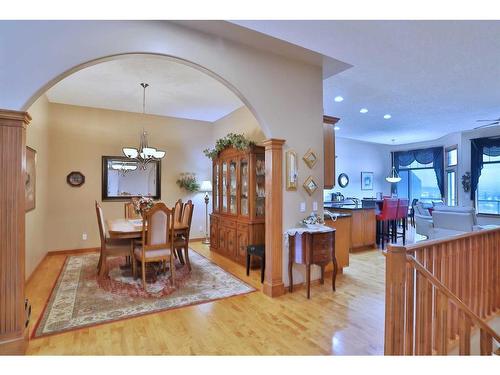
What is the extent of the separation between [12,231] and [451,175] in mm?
10571

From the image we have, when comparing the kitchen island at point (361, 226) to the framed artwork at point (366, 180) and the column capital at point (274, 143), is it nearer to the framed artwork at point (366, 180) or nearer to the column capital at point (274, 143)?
the column capital at point (274, 143)

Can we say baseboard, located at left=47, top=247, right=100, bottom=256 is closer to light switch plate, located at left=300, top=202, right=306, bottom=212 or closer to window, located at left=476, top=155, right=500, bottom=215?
light switch plate, located at left=300, top=202, right=306, bottom=212

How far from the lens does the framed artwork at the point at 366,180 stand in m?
9.90

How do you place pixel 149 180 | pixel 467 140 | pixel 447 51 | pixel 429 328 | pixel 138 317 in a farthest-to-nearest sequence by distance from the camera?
1. pixel 467 140
2. pixel 149 180
3. pixel 447 51
4. pixel 138 317
5. pixel 429 328

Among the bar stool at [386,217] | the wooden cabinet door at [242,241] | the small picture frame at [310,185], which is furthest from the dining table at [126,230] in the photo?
the bar stool at [386,217]

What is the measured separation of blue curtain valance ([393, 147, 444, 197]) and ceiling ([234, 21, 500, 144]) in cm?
258

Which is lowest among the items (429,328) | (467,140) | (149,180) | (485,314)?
(485,314)

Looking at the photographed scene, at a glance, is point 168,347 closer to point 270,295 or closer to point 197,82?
point 270,295

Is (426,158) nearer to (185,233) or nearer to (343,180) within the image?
(343,180)

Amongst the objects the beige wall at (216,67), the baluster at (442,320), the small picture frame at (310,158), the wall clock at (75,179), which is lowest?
the baluster at (442,320)

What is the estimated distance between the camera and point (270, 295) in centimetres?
334

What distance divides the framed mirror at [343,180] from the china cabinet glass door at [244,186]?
5.40 metres
